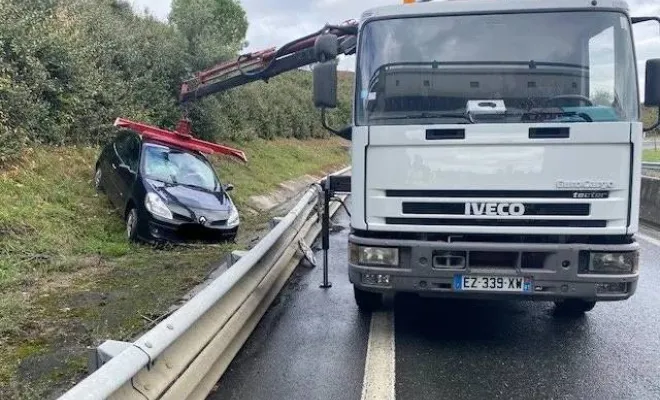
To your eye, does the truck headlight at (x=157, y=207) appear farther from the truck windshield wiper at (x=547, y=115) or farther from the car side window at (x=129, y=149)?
the truck windshield wiper at (x=547, y=115)

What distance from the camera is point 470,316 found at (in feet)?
20.6

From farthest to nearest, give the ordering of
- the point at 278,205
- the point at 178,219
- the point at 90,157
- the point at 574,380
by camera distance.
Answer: the point at 278,205 < the point at 90,157 < the point at 178,219 < the point at 574,380

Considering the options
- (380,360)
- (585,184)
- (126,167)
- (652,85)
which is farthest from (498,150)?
(126,167)

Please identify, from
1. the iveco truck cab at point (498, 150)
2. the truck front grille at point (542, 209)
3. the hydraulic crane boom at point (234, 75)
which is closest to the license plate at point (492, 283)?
the iveco truck cab at point (498, 150)

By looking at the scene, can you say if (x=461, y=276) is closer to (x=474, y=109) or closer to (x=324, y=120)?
(x=474, y=109)

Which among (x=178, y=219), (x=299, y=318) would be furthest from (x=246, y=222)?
(x=299, y=318)

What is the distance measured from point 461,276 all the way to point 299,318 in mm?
1808

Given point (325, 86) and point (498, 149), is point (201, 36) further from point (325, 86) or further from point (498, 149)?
point (498, 149)

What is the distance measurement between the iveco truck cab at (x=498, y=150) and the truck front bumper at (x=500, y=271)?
1 cm

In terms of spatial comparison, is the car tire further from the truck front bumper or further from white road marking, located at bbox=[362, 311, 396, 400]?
white road marking, located at bbox=[362, 311, 396, 400]

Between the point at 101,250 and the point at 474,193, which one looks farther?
the point at 101,250

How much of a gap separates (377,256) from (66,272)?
416 cm

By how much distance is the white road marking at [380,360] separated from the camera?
14.2 ft

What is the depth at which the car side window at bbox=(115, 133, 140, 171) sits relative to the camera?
33.7ft
